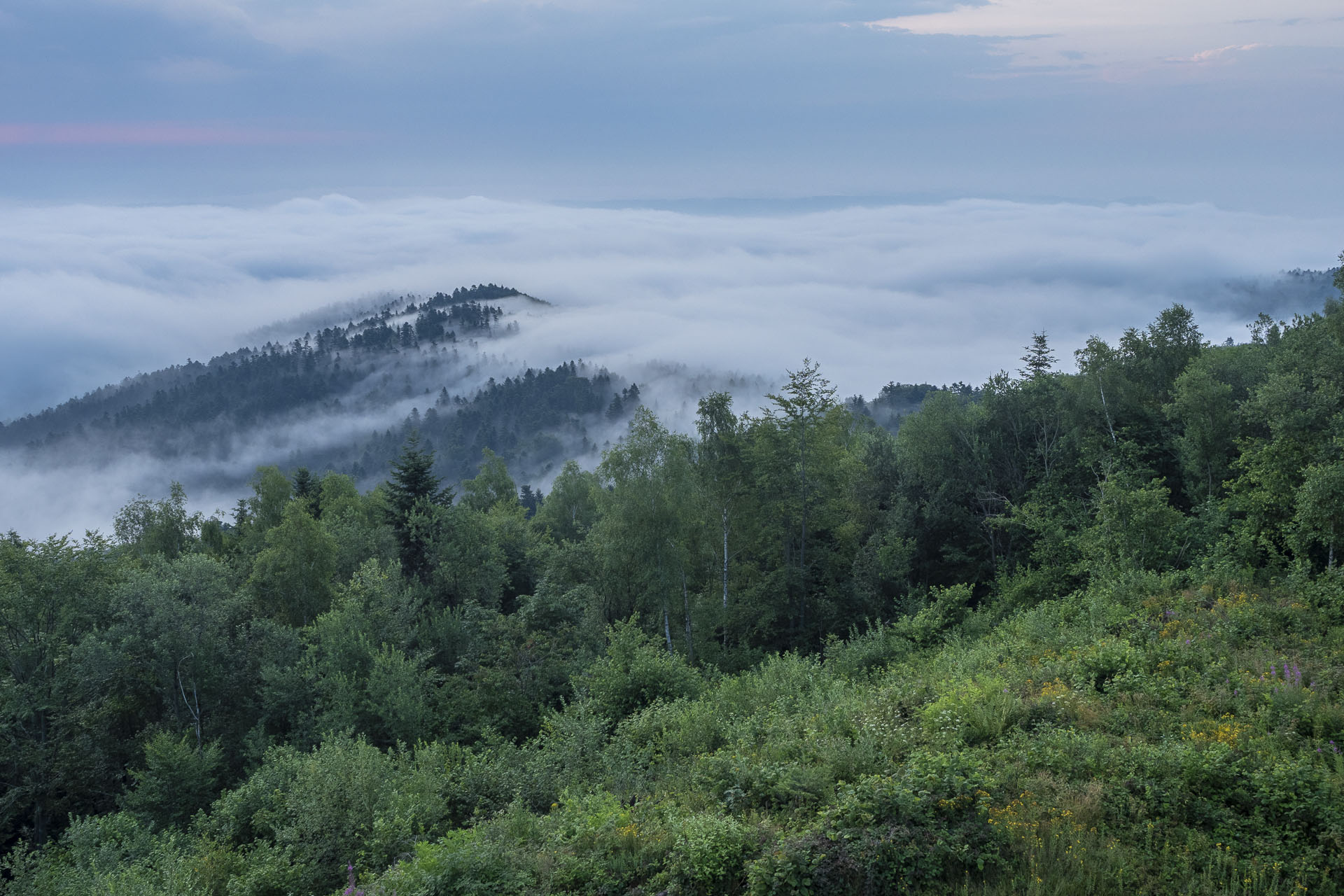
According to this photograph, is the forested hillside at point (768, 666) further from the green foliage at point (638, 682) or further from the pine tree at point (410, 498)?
the pine tree at point (410, 498)

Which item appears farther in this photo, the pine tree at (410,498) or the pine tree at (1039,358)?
the pine tree at (1039,358)

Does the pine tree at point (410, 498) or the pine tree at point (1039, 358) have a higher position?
the pine tree at point (1039, 358)

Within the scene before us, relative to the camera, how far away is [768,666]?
2436 cm

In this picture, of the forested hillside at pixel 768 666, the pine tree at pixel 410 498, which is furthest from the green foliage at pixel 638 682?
the pine tree at pixel 410 498

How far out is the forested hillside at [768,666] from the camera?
9.75m

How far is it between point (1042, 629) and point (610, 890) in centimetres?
1511

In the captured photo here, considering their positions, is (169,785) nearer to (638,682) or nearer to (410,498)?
(638,682)

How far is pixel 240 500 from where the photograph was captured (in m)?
56.1

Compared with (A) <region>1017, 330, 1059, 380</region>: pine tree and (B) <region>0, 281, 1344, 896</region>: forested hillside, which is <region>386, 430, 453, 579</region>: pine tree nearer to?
(B) <region>0, 281, 1344, 896</region>: forested hillside

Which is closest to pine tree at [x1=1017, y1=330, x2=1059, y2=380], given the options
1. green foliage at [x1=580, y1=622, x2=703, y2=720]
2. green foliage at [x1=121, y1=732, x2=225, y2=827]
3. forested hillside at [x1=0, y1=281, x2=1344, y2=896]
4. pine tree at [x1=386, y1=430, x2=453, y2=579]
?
forested hillside at [x1=0, y1=281, x2=1344, y2=896]

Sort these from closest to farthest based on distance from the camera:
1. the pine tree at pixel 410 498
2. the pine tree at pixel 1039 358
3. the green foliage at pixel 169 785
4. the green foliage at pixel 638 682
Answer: the green foliage at pixel 638 682 → the green foliage at pixel 169 785 → the pine tree at pixel 410 498 → the pine tree at pixel 1039 358

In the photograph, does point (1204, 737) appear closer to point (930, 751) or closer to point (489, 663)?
point (930, 751)

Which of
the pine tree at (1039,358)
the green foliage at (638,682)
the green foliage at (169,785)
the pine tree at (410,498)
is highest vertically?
the pine tree at (1039,358)

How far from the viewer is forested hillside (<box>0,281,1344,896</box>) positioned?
9750mm
